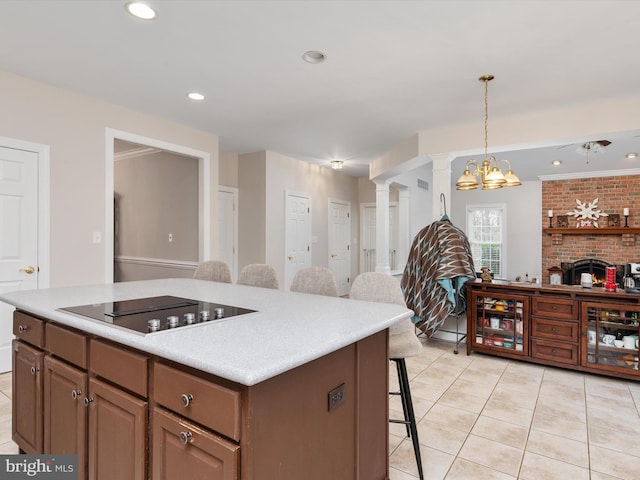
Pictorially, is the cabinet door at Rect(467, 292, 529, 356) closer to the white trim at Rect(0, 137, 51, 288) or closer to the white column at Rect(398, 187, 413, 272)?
the white column at Rect(398, 187, 413, 272)

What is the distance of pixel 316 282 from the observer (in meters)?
2.43

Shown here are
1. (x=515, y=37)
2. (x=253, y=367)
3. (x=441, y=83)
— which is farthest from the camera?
(x=441, y=83)

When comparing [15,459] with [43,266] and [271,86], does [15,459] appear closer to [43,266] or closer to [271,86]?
[43,266]

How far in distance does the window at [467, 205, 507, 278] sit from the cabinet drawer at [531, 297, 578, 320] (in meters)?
5.10

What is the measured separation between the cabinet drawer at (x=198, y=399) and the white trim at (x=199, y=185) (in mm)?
3105

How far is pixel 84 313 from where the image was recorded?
1.54 metres

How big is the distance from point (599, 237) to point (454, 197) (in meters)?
2.97

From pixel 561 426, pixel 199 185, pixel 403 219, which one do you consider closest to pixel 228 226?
Answer: pixel 199 185

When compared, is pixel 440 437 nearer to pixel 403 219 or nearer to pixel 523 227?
pixel 403 219

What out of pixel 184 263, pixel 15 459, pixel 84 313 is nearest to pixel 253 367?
pixel 84 313

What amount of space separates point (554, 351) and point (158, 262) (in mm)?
5052

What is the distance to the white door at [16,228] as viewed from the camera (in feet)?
10.5

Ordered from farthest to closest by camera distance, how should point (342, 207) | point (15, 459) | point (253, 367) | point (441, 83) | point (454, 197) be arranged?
point (454, 197) < point (342, 207) < point (441, 83) < point (15, 459) < point (253, 367)

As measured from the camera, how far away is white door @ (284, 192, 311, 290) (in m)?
6.21
